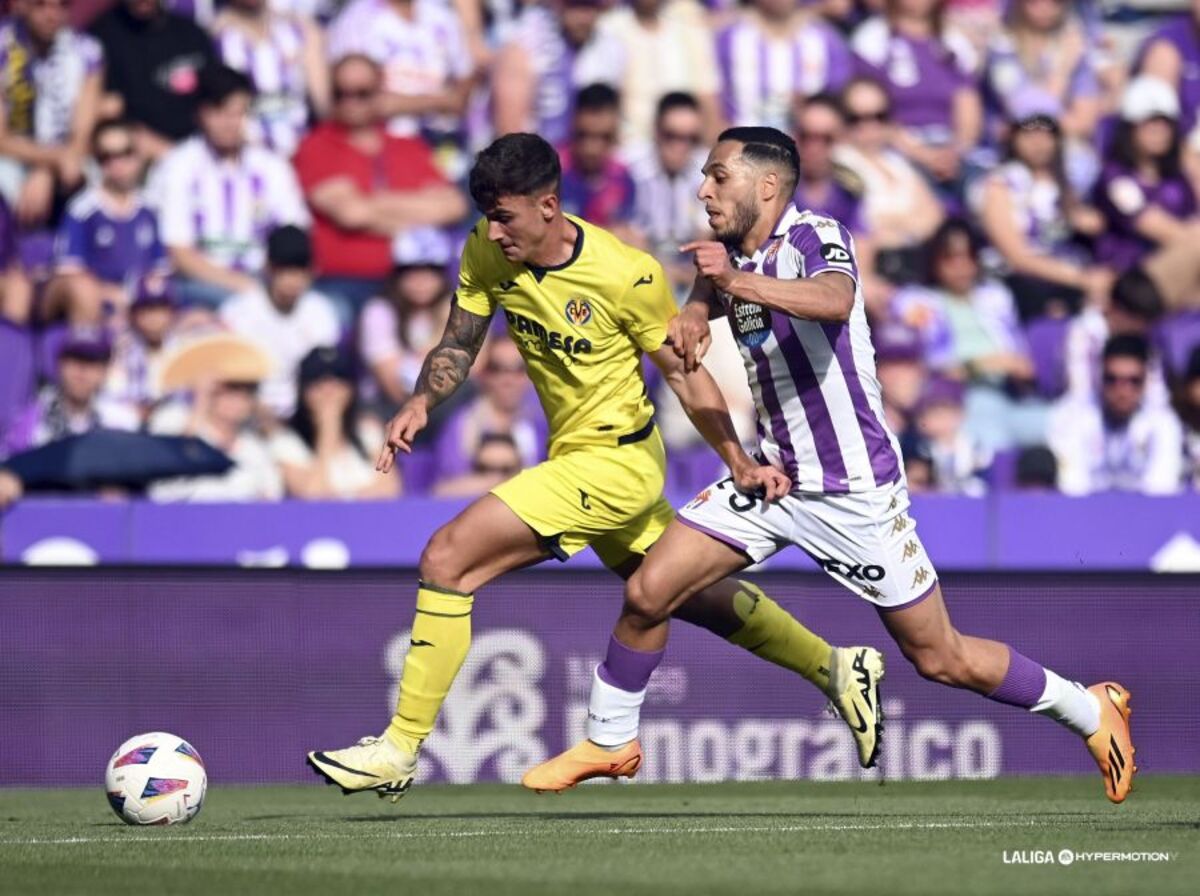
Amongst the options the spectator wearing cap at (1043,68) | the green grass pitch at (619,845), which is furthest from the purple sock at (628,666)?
the spectator wearing cap at (1043,68)

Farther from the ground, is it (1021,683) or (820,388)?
(820,388)

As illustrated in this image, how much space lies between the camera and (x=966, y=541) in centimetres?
1128

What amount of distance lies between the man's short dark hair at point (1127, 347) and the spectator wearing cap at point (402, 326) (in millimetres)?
3850

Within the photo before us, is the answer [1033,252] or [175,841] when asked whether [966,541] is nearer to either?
[1033,252]

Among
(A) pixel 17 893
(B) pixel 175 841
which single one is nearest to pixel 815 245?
(B) pixel 175 841

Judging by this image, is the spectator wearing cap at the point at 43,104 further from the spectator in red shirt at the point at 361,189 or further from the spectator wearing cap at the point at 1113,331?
the spectator wearing cap at the point at 1113,331

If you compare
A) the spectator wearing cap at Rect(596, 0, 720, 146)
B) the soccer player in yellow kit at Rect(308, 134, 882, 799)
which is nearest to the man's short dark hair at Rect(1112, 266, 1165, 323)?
the spectator wearing cap at Rect(596, 0, 720, 146)

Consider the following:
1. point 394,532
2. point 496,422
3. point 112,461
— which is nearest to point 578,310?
point 394,532

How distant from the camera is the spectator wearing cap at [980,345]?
12539 millimetres

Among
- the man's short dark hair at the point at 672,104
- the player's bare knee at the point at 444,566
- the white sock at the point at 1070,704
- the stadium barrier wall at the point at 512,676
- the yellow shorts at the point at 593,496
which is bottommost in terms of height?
the stadium barrier wall at the point at 512,676

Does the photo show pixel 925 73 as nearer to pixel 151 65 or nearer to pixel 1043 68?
Answer: pixel 1043 68

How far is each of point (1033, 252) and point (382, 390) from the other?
13.4 ft

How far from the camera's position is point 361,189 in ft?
43.5

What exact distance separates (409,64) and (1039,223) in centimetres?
404
